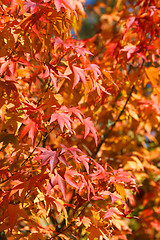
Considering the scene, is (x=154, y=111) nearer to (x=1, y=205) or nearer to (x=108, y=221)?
(x=108, y=221)

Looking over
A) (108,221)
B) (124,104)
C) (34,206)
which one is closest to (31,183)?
(34,206)

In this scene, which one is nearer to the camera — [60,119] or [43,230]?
[60,119]

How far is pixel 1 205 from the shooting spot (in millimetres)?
1284

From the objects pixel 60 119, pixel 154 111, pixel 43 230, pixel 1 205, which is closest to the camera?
pixel 60 119

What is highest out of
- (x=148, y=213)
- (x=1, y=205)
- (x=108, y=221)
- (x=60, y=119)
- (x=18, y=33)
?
(x=18, y=33)

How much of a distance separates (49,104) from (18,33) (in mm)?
358

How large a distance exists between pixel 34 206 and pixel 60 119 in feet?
1.90

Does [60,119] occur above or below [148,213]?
above

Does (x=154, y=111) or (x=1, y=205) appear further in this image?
(x=154, y=111)

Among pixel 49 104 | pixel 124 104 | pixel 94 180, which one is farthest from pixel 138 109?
pixel 49 104

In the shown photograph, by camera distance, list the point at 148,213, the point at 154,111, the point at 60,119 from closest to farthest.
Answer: the point at 60,119, the point at 154,111, the point at 148,213

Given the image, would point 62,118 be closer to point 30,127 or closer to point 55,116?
point 55,116

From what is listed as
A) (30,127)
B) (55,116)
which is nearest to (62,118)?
(55,116)

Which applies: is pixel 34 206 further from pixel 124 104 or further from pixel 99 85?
pixel 124 104
